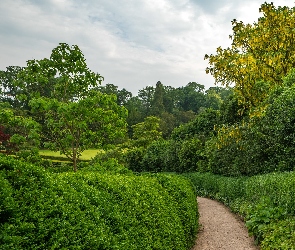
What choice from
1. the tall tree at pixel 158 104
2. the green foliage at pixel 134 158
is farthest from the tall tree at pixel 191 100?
the green foliage at pixel 134 158

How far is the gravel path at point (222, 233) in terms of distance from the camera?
28.7 ft

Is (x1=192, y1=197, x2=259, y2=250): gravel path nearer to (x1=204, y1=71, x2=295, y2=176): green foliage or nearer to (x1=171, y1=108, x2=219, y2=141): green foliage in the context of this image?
(x1=204, y1=71, x2=295, y2=176): green foliage

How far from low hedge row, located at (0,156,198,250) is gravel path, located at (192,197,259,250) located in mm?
3444

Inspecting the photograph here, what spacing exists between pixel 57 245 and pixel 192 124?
91.4 ft

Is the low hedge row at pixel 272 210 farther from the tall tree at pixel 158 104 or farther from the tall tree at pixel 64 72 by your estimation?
the tall tree at pixel 158 104

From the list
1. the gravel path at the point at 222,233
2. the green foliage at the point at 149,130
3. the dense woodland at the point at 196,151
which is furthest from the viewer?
the green foliage at the point at 149,130

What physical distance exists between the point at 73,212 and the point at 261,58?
1541cm

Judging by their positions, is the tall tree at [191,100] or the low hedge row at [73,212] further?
the tall tree at [191,100]

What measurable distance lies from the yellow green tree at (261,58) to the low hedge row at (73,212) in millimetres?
11916

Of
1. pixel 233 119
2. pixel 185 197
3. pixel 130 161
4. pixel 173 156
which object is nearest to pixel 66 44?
pixel 185 197

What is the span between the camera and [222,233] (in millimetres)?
10109

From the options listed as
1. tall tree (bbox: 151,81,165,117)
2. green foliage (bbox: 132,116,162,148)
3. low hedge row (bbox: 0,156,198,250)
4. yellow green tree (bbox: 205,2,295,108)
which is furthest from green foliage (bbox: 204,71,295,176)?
tall tree (bbox: 151,81,165,117)

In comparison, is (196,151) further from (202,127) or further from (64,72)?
(64,72)

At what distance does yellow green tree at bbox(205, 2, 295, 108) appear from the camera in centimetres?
1590
